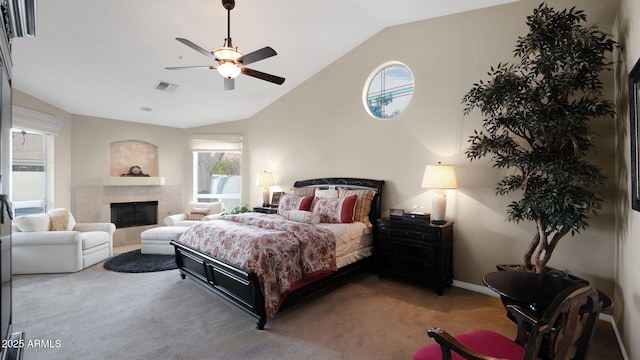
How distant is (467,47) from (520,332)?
3296mm

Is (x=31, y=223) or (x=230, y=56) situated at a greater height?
(x=230, y=56)

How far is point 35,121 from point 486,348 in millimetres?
6642

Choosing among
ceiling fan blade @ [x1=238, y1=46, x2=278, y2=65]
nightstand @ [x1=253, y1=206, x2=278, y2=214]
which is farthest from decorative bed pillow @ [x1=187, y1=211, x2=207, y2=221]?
ceiling fan blade @ [x1=238, y1=46, x2=278, y2=65]

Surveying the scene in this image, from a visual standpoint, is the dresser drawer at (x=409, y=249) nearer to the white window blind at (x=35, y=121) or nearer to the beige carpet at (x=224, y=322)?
the beige carpet at (x=224, y=322)

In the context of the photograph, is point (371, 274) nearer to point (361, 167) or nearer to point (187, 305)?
point (361, 167)

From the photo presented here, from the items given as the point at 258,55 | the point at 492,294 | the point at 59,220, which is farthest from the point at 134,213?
the point at 492,294

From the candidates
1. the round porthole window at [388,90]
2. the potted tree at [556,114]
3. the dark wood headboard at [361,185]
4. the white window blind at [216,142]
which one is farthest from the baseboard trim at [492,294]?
the white window blind at [216,142]

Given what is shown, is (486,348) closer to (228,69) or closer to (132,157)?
(228,69)

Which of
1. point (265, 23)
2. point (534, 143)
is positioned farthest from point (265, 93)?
point (534, 143)

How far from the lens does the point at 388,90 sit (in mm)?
4477

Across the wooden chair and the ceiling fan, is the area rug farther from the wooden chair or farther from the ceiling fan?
the wooden chair

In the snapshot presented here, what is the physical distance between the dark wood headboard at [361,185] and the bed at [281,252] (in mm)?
15

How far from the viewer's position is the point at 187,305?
10.3ft

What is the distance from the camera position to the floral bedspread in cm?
271
